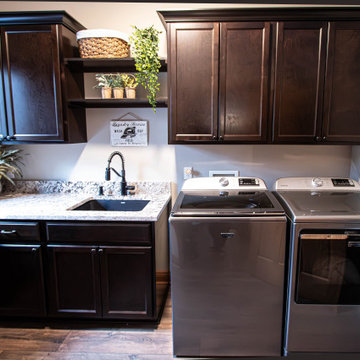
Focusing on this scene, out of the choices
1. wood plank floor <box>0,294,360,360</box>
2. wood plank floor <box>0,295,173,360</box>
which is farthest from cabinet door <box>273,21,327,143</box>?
wood plank floor <box>0,295,173,360</box>

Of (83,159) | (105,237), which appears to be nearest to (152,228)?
(105,237)

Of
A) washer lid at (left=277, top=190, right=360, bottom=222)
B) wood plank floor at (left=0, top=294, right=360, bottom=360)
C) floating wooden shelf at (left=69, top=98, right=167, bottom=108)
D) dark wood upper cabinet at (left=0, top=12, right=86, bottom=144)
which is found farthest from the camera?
floating wooden shelf at (left=69, top=98, right=167, bottom=108)

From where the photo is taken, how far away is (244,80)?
6.97ft

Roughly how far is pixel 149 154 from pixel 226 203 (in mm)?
928

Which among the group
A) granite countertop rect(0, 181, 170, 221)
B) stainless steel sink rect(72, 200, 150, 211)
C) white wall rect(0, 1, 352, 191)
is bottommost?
stainless steel sink rect(72, 200, 150, 211)

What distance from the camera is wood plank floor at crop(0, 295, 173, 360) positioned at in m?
1.96

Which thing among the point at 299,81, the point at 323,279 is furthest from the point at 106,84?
the point at 323,279

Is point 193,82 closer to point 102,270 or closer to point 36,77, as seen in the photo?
point 36,77

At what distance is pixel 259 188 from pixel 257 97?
0.69 meters

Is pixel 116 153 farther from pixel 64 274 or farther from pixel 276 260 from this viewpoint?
pixel 276 260

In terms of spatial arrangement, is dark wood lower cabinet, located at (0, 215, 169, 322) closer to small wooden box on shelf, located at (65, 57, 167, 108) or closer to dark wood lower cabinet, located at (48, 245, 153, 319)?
dark wood lower cabinet, located at (48, 245, 153, 319)

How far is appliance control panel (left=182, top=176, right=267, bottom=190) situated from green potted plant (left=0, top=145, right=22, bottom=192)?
4.64 feet

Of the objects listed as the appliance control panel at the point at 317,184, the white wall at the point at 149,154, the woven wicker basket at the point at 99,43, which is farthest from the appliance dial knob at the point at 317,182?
the woven wicker basket at the point at 99,43

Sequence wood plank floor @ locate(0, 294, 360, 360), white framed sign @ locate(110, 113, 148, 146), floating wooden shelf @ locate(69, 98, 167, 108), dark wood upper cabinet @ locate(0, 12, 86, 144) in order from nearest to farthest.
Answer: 1. wood plank floor @ locate(0, 294, 360, 360)
2. dark wood upper cabinet @ locate(0, 12, 86, 144)
3. floating wooden shelf @ locate(69, 98, 167, 108)
4. white framed sign @ locate(110, 113, 148, 146)
